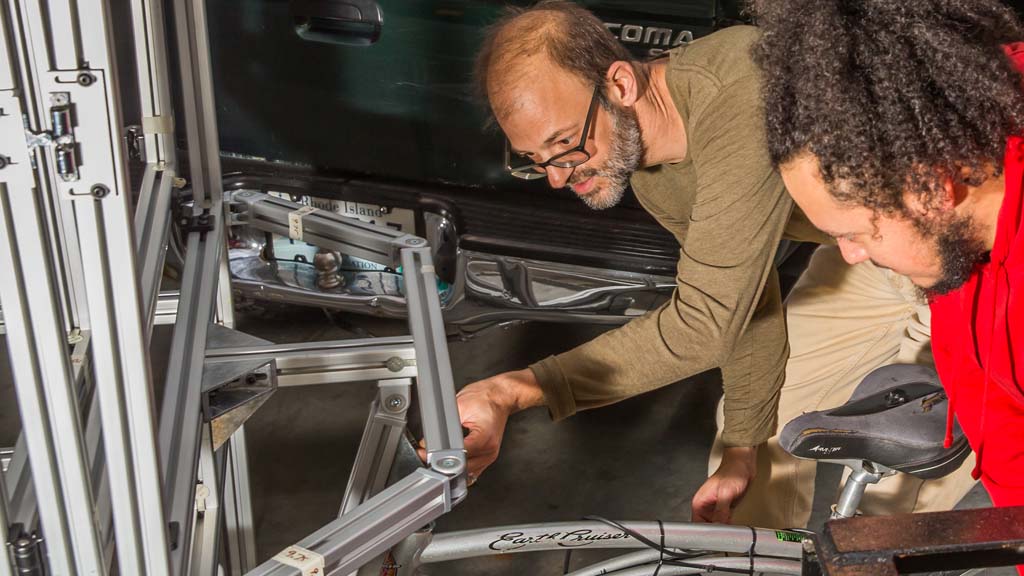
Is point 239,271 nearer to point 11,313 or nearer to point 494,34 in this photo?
point 494,34

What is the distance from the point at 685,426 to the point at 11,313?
7.78 ft

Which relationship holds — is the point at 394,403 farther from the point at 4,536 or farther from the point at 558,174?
the point at 4,536

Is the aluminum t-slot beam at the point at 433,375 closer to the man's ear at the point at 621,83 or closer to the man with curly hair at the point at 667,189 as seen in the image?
the man with curly hair at the point at 667,189

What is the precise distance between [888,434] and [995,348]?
0.43 metres

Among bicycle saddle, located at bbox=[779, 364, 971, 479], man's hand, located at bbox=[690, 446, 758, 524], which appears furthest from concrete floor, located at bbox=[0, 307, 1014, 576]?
bicycle saddle, located at bbox=[779, 364, 971, 479]

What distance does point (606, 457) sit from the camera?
2.84 meters

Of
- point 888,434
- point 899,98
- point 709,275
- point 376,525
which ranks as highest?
point 899,98

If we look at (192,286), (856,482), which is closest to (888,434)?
(856,482)

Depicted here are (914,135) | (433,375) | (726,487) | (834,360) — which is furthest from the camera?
(834,360)

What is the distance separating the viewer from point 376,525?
1127 mm

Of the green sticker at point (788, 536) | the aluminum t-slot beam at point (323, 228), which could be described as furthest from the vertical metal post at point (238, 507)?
the green sticker at point (788, 536)

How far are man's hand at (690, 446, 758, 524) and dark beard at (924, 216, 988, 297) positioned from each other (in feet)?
2.78

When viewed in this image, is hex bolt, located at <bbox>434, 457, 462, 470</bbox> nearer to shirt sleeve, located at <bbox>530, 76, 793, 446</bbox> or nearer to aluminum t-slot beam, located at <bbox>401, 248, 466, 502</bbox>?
aluminum t-slot beam, located at <bbox>401, 248, 466, 502</bbox>

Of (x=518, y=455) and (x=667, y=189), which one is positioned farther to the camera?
(x=518, y=455)
